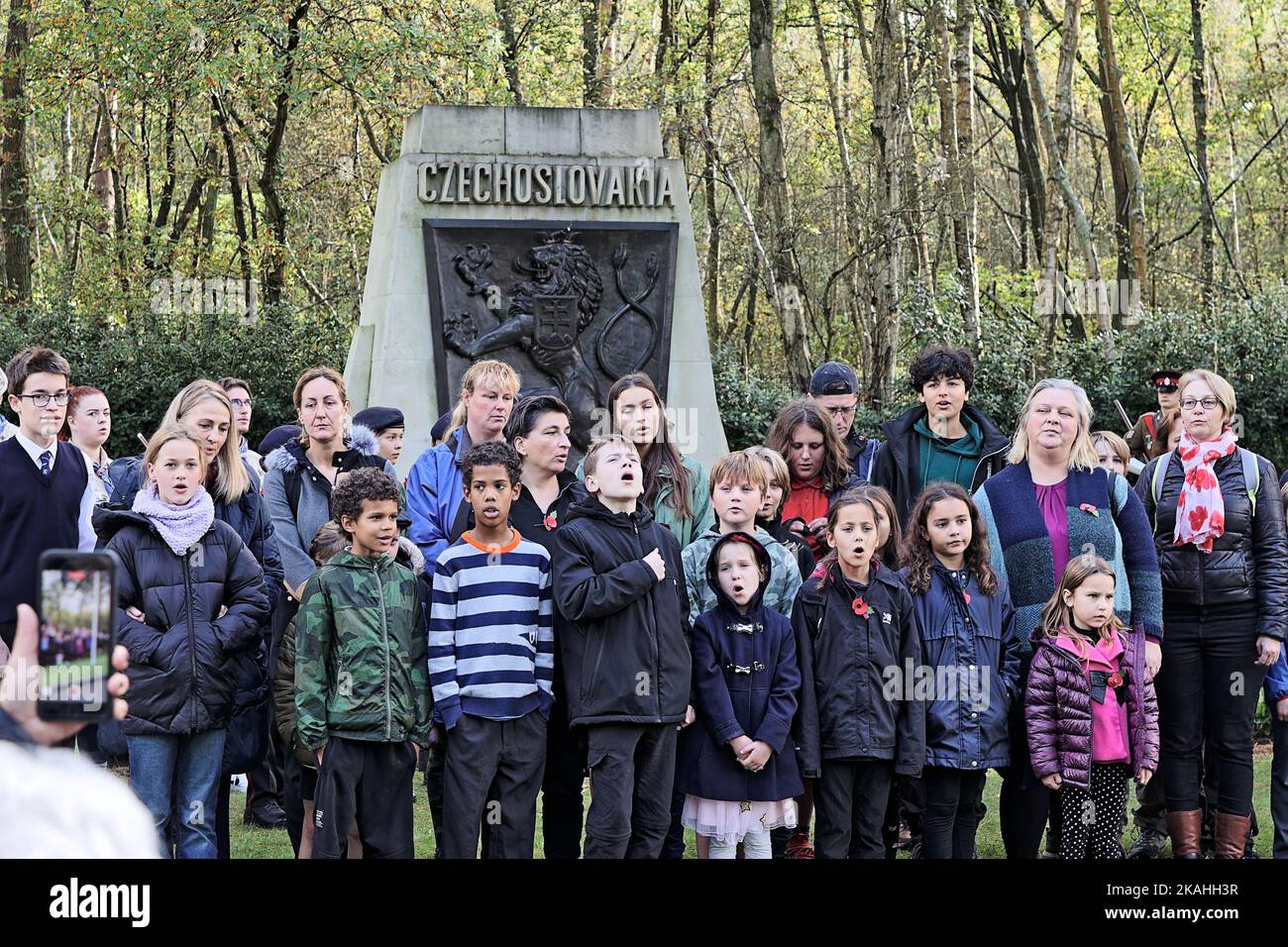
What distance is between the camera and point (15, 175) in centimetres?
2064

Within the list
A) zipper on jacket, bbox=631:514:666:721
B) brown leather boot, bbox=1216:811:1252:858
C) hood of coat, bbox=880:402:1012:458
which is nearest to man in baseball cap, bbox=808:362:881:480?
hood of coat, bbox=880:402:1012:458

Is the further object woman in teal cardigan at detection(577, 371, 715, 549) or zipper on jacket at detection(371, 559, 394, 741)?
woman in teal cardigan at detection(577, 371, 715, 549)

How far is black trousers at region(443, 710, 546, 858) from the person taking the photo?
212 inches

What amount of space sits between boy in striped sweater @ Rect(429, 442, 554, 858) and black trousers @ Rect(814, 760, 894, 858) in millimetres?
1116

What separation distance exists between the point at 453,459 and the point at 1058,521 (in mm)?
2609

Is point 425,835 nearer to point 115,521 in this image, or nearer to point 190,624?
point 190,624

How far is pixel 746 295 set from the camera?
33.4 m

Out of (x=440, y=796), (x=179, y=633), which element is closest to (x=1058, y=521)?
(x=440, y=796)

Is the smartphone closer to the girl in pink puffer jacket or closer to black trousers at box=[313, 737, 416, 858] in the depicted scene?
black trousers at box=[313, 737, 416, 858]

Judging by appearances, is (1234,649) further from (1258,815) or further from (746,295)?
(746,295)

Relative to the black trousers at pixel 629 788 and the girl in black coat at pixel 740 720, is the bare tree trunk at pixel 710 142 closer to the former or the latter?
the girl in black coat at pixel 740 720

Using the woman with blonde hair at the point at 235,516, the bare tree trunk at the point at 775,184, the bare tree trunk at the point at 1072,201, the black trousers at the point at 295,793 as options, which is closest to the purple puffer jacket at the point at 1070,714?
the black trousers at the point at 295,793
